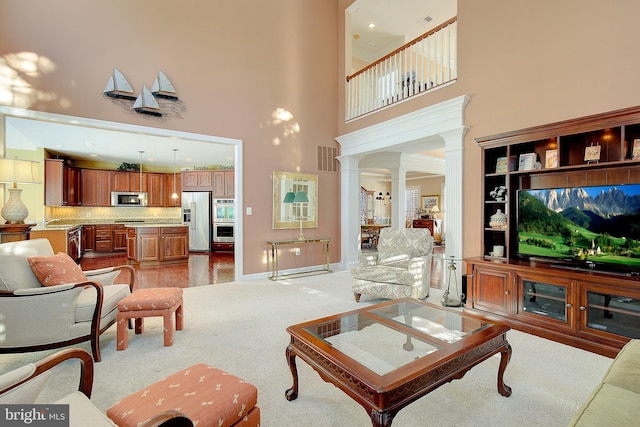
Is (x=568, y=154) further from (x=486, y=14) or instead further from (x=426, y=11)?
(x=426, y=11)

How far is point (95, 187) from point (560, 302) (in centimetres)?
1034

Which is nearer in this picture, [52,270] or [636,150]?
[52,270]

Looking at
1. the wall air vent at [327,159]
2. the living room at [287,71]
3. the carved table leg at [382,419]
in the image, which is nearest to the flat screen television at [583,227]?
the living room at [287,71]

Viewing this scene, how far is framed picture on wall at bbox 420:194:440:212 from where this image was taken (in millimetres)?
12055

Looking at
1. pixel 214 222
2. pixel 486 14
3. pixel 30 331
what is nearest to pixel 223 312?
pixel 30 331

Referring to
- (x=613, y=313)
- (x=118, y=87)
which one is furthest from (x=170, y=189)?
(x=613, y=313)

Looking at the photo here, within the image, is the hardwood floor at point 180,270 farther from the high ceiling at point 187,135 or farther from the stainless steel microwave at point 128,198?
the high ceiling at point 187,135

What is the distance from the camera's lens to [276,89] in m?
5.53

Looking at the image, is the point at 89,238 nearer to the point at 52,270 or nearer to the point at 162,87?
the point at 162,87

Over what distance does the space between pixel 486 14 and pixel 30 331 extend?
18.8 ft

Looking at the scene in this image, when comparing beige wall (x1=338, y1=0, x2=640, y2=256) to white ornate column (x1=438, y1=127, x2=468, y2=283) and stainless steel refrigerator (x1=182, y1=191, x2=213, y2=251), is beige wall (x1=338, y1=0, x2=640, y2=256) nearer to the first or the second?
white ornate column (x1=438, y1=127, x2=468, y2=283)

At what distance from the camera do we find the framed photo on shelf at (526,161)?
323cm

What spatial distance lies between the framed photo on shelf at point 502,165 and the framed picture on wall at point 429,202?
884 cm

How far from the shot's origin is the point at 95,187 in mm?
8344
